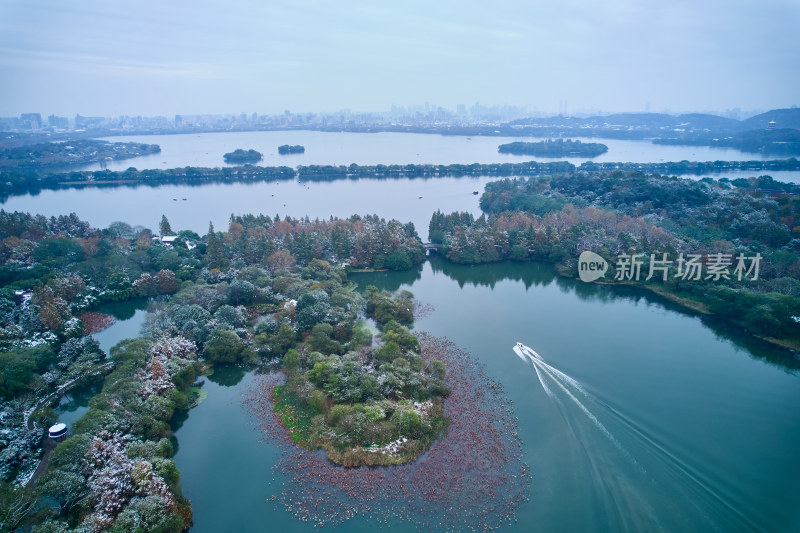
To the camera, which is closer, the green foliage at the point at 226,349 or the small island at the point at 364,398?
the small island at the point at 364,398

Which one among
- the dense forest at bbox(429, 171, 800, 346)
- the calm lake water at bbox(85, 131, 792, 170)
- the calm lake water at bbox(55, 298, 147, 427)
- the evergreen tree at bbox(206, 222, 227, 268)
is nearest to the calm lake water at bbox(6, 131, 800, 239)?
the calm lake water at bbox(85, 131, 792, 170)

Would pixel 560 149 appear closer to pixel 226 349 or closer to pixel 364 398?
pixel 226 349

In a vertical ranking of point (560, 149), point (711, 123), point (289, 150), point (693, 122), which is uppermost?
point (693, 122)

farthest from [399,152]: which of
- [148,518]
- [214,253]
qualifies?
[148,518]

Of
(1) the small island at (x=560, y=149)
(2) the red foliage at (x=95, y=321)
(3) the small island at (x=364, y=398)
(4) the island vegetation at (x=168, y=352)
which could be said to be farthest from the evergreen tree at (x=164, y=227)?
(1) the small island at (x=560, y=149)

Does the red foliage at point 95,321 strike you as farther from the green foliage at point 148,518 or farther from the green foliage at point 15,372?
the green foliage at point 148,518

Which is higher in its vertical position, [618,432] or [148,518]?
[618,432]

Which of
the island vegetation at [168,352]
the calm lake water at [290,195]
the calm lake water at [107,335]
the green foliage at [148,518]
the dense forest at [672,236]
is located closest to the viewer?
the green foliage at [148,518]

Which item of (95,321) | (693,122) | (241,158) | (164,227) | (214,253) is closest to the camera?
(95,321)
